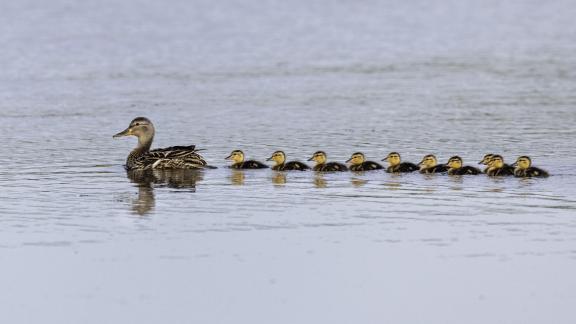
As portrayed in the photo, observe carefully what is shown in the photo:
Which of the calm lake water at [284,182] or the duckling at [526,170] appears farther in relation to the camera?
the duckling at [526,170]

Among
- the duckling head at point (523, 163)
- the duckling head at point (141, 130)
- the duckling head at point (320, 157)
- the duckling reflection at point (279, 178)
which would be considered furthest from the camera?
the duckling head at point (141, 130)

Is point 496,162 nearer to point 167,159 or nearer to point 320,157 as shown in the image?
point 320,157

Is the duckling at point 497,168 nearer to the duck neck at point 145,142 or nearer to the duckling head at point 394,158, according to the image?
the duckling head at point 394,158

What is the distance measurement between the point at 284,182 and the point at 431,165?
4.89 feet

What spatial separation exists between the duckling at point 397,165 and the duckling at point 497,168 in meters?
0.70

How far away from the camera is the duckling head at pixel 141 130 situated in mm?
15148

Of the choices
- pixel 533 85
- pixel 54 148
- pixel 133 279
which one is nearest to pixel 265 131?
pixel 54 148

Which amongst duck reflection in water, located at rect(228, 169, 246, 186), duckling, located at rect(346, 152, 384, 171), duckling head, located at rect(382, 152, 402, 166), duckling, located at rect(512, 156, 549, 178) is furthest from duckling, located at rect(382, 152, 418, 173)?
duck reflection in water, located at rect(228, 169, 246, 186)

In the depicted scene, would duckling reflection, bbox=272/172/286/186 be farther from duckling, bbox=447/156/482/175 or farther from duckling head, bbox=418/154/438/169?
duckling, bbox=447/156/482/175

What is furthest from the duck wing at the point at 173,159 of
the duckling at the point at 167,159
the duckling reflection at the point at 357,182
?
the duckling reflection at the point at 357,182

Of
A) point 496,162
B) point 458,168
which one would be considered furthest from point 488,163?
point 458,168

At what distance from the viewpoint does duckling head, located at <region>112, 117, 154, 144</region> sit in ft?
49.7

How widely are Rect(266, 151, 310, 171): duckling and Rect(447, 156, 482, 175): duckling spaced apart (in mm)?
1398

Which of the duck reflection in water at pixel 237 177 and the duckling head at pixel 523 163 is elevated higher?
the duckling head at pixel 523 163
